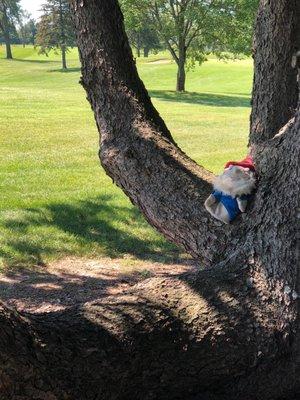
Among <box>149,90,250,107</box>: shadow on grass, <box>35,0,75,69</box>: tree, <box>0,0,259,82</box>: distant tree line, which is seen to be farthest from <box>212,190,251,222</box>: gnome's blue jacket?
<box>35,0,75,69</box>: tree

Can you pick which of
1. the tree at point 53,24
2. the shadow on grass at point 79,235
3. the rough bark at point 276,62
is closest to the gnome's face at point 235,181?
the rough bark at point 276,62

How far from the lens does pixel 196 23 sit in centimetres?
3572

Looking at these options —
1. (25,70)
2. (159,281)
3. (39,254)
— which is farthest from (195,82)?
(159,281)

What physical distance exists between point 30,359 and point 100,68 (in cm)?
223

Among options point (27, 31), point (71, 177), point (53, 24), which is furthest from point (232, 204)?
point (27, 31)

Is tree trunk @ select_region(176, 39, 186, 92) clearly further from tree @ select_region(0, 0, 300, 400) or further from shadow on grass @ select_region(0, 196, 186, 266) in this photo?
tree @ select_region(0, 0, 300, 400)

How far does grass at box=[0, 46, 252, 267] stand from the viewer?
7004mm

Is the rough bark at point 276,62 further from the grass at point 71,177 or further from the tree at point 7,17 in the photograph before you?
the tree at point 7,17

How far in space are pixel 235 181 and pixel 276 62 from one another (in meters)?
1.04

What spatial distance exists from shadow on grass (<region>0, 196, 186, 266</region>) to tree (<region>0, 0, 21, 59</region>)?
210ft

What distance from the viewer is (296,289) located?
9.99ft

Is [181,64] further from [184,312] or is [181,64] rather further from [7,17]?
[7,17]

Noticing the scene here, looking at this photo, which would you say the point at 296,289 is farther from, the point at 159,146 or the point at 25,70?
the point at 25,70

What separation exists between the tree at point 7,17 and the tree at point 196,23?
35.4 metres
